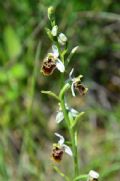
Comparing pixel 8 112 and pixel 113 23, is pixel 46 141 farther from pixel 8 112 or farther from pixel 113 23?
pixel 113 23

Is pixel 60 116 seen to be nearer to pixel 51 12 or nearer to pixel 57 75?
pixel 51 12

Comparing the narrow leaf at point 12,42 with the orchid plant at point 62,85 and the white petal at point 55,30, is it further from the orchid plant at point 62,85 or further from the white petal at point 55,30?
the white petal at point 55,30

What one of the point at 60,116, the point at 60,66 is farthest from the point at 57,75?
the point at 60,66

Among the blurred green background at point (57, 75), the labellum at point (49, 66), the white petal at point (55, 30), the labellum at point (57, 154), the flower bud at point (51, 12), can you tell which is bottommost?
the labellum at point (57, 154)

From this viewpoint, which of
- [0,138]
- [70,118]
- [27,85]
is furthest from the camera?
[27,85]

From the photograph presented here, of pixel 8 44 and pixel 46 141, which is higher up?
pixel 8 44

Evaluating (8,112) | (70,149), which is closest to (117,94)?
(8,112)

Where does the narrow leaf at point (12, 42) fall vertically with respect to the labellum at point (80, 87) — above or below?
above

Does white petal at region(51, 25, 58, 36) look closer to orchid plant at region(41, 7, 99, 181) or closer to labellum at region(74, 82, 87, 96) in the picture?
orchid plant at region(41, 7, 99, 181)

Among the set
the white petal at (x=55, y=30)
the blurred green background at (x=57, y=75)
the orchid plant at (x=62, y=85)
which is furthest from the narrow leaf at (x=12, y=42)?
the white petal at (x=55, y=30)
